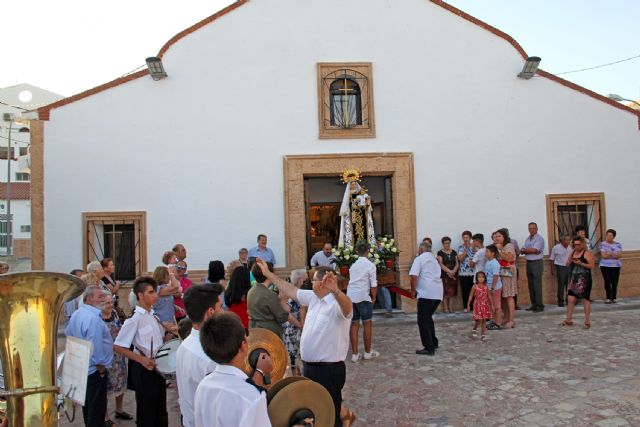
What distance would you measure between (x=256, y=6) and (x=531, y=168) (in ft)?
23.7

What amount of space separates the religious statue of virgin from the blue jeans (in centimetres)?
117

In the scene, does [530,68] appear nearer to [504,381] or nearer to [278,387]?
[504,381]

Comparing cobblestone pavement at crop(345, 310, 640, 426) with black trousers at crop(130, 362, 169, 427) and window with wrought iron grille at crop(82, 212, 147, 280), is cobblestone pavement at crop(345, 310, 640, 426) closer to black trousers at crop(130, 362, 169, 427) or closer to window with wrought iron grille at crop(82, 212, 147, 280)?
black trousers at crop(130, 362, 169, 427)

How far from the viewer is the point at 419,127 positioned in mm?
11961

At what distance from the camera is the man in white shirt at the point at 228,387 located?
236 centimetres

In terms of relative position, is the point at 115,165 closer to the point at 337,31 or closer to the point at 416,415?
the point at 337,31

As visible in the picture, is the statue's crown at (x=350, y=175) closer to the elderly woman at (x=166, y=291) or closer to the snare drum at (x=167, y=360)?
the elderly woman at (x=166, y=291)

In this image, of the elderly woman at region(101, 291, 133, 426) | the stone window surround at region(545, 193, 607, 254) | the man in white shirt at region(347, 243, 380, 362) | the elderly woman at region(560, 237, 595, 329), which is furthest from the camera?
the stone window surround at region(545, 193, 607, 254)

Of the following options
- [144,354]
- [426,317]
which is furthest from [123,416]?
[426,317]

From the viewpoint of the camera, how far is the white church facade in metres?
11.2

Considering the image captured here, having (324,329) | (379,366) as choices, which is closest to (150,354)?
(324,329)

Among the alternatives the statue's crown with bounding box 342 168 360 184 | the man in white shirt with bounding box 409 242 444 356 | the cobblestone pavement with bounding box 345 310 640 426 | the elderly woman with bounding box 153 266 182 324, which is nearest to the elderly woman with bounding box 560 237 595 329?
the cobblestone pavement with bounding box 345 310 640 426

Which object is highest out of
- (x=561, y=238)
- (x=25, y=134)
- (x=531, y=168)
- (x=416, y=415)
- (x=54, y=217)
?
(x=25, y=134)

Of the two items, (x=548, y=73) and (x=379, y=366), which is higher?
(x=548, y=73)
